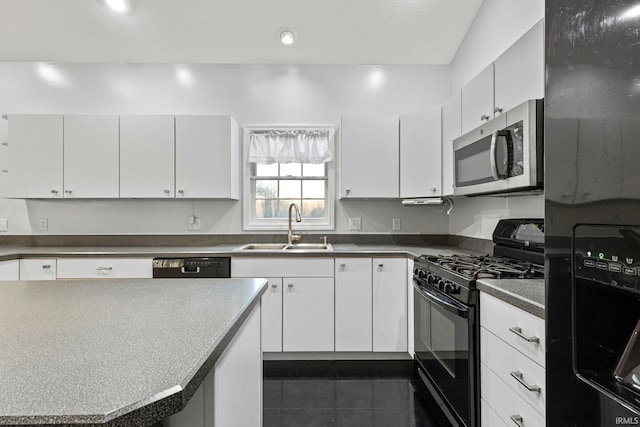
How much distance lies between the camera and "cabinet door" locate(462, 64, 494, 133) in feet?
7.06

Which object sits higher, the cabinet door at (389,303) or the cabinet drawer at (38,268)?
the cabinet drawer at (38,268)

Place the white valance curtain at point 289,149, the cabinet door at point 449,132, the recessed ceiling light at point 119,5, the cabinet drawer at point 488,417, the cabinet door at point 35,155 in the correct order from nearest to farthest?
the cabinet drawer at point 488,417 → the cabinet door at point 449,132 → the recessed ceiling light at point 119,5 → the cabinet door at point 35,155 → the white valance curtain at point 289,149

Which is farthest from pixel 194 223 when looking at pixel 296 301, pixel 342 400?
pixel 342 400

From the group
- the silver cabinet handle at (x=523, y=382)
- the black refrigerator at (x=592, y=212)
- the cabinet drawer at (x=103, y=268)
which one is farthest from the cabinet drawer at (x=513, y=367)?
the cabinet drawer at (x=103, y=268)

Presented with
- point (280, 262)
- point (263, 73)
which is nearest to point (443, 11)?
point (263, 73)

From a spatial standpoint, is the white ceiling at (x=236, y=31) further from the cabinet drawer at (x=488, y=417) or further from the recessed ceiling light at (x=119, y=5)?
the cabinet drawer at (x=488, y=417)

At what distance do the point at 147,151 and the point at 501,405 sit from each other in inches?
122

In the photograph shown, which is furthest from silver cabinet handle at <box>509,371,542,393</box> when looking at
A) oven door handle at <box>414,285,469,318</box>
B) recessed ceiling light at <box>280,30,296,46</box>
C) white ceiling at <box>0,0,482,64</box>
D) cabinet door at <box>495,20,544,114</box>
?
recessed ceiling light at <box>280,30,296,46</box>

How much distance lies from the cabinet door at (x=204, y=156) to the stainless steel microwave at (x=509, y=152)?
1978mm

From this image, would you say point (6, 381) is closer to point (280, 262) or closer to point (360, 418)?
point (360, 418)

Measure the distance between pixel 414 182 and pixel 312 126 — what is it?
113 cm

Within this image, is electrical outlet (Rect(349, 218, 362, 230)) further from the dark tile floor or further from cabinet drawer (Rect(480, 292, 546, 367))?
cabinet drawer (Rect(480, 292, 546, 367))

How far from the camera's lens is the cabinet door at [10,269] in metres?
2.68

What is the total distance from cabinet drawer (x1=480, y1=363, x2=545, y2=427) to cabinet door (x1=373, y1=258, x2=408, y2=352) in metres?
1.21
